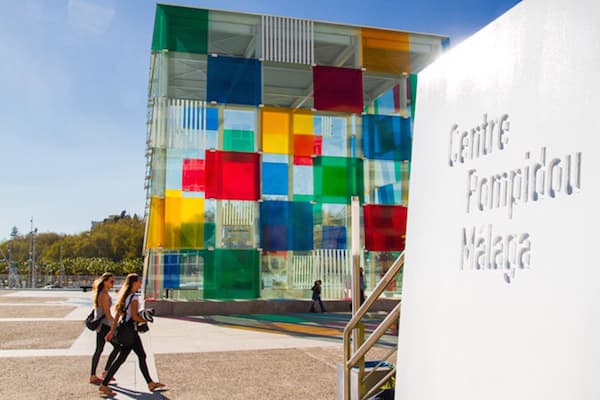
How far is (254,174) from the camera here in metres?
21.9

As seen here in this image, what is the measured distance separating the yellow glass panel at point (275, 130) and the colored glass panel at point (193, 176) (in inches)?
97.6

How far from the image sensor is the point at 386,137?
2347 cm

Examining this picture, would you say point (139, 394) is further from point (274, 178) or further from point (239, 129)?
point (239, 129)

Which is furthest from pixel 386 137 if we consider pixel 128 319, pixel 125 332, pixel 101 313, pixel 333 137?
pixel 125 332

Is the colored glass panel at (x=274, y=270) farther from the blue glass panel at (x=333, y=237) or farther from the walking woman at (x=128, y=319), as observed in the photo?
the walking woman at (x=128, y=319)

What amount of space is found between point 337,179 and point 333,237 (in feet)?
7.01

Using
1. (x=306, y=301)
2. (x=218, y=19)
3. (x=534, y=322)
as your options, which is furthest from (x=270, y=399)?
(x=218, y=19)

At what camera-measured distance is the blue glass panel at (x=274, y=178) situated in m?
22.0

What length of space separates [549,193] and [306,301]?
64.5 feet

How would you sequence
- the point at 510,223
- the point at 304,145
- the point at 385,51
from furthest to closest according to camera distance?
the point at 385,51 < the point at 304,145 < the point at 510,223

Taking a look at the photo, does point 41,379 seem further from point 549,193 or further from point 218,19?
point 218,19

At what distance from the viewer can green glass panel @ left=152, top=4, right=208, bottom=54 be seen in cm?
2114

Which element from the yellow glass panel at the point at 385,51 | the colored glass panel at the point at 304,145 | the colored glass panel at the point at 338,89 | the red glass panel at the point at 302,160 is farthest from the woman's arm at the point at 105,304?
the yellow glass panel at the point at 385,51

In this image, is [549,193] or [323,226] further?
[323,226]
